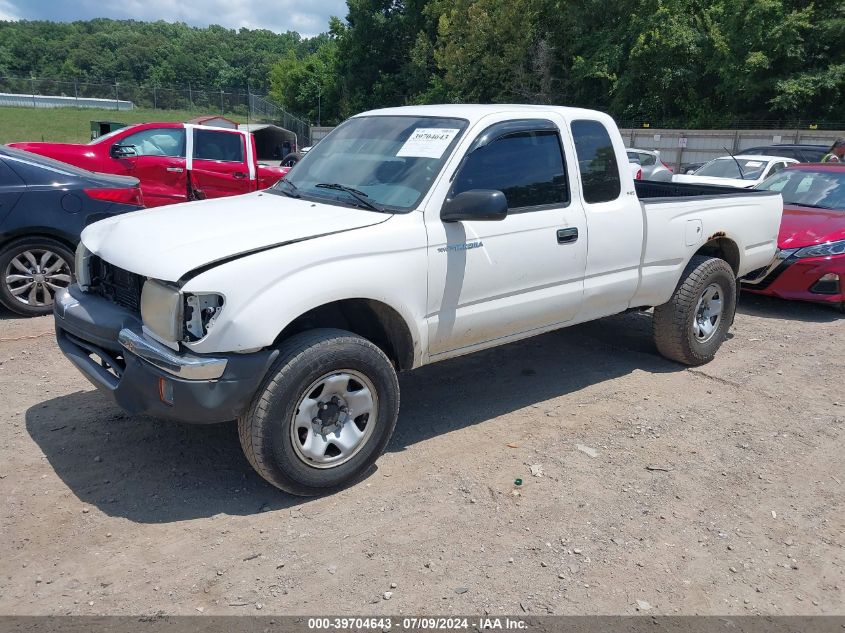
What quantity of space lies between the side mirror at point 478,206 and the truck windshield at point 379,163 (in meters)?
0.23

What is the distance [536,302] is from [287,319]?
1.83m

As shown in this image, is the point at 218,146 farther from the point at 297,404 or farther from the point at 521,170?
the point at 297,404

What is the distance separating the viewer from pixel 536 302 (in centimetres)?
467

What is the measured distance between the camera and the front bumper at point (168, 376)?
3.33 m

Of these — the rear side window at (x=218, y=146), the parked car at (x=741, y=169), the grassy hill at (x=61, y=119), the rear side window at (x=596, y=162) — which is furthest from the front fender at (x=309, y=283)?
the grassy hill at (x=61, y=119)

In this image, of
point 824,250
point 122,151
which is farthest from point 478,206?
point 122,151

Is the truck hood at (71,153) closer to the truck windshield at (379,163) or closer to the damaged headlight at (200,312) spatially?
the truck windshield at (379,163)

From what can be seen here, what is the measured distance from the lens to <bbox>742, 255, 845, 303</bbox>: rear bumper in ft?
25.1

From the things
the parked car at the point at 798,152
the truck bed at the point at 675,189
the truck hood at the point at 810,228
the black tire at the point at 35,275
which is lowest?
the black tire at the point at 35,275

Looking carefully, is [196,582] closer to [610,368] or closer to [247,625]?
[247,625]

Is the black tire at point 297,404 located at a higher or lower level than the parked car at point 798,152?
lower

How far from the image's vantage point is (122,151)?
9.81m

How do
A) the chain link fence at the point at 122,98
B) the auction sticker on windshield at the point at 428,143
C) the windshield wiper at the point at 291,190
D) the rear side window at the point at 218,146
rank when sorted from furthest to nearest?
the chain link fence at the point at 122,98 < the rear side window at the point at 218,146 < the windshield wiper at the point at 291,190 < the auction sticker on windshield at the point at 428,143

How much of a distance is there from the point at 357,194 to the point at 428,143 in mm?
537
